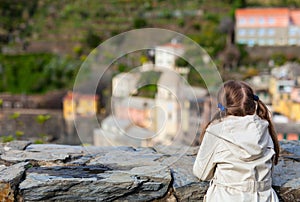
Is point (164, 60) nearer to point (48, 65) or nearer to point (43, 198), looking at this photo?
point (43, 198)

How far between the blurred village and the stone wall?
0.20 meters

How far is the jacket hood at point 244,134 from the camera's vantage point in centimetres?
134

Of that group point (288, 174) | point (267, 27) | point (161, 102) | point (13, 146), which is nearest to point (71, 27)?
point (267, 27)

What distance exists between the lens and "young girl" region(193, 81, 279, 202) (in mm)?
1342

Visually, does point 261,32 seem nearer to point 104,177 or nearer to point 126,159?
point 126,159

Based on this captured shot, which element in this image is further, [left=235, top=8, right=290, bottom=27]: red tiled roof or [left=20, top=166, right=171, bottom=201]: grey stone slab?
[left=235, top=8, right=290, bottom=27]: red tiled roof

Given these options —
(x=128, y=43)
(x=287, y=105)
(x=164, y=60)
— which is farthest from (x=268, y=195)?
(x=287, y=105)

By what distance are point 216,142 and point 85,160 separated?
522mm

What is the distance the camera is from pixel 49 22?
26562mm

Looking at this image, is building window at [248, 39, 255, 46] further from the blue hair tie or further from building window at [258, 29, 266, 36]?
the blue hair tie

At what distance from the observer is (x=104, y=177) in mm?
1456

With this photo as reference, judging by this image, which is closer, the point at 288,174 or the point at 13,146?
the point at 288,174

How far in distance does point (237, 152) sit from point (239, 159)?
0.07ft

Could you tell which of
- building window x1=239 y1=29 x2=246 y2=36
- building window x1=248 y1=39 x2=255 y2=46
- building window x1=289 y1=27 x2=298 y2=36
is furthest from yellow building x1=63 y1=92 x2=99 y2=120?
building window x1=289 y1=27 x2=298 y2=36
